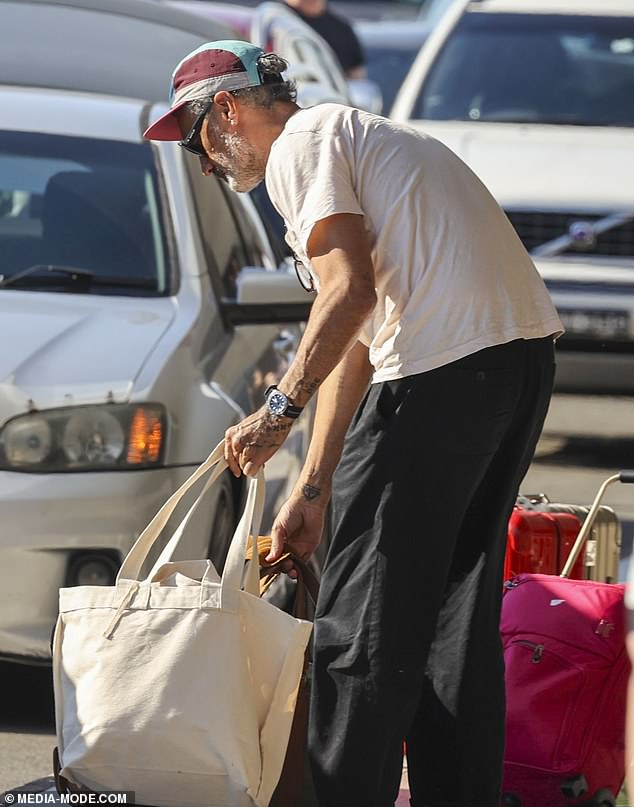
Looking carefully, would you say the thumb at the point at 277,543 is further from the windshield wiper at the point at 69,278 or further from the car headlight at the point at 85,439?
the windshield wiper at the point at 69,278

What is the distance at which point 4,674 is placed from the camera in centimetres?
516

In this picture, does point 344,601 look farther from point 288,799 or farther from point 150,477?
point 150,477

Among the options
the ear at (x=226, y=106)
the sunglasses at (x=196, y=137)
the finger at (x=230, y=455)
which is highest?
the ear at (x=226, y=106)

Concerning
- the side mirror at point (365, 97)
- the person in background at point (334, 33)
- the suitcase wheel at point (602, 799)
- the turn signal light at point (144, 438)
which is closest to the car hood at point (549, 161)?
the side mirror at point (365, 97)

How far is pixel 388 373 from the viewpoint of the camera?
339 centimetres

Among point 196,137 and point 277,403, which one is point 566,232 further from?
point 277,403

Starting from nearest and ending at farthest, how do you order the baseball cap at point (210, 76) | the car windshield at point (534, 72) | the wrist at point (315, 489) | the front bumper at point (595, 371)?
the baseball cap at point (210, 76), the wrist at point (315, 489), the front bumper at point (595, 371), the car windshield at point (534, 72)

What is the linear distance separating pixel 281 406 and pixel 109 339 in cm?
155

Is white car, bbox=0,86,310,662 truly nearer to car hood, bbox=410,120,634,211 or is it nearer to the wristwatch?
the wristwatch

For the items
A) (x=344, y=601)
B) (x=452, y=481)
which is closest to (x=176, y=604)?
(x=344, y=601)

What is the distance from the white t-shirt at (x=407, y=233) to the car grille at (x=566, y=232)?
16.6ft

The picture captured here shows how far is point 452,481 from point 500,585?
361mm

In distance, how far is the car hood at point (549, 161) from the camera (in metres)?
8.49

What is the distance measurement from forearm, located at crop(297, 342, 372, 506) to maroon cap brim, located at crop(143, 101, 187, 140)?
0.56 metres
